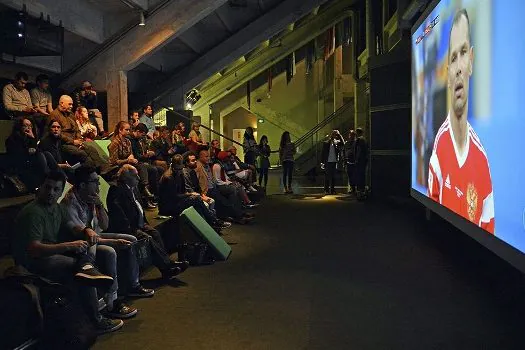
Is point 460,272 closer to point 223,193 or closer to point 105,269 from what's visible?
point 105,269

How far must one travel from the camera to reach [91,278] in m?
3.32

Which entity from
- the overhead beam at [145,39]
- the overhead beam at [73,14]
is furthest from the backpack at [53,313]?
the overhead beam at [145,39]

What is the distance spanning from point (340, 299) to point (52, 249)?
231 centimetres

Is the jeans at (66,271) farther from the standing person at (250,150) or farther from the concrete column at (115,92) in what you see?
the standing person at (250,150)

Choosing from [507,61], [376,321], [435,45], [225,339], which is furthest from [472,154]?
[225,339]

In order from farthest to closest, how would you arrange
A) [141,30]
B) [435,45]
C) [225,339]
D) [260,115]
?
1. [260,115]
2. [141,30]
3. [435,45]
4. [225,339]

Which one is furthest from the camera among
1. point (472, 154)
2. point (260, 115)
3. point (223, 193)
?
point (260, 115)

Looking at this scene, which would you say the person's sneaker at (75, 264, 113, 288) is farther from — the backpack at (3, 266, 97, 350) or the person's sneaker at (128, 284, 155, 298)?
the person's sneaker at (128, 284, 155, 298)

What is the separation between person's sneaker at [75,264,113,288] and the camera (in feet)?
10.9

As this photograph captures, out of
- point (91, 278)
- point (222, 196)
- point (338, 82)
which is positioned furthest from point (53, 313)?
point (338, 82)

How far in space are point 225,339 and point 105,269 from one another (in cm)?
116

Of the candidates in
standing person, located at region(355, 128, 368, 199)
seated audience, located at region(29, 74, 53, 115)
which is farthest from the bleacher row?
standing person, located at region(355, 128, 368, 199)

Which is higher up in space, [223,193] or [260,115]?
[260,115]

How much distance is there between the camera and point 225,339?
341 cm
